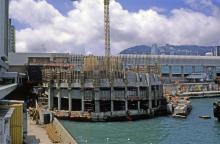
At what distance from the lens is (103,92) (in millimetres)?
86625

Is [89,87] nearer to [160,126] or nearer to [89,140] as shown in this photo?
[160,126]

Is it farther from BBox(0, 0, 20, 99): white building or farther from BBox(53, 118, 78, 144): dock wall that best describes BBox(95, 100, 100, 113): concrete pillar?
BBox(53, 118, 78, 144): dock wall

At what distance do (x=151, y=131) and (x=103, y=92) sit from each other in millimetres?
20295

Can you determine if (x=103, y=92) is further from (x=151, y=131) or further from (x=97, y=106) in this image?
(x=151, y=131)

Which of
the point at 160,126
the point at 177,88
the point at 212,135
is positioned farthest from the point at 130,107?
the point at 177,88

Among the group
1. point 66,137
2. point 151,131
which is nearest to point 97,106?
point 151,131

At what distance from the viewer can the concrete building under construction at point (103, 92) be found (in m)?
84.9

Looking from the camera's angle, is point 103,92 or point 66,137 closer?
point 66,137

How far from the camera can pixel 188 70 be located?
192 m

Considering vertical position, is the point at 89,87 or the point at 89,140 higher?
the point at 89,87

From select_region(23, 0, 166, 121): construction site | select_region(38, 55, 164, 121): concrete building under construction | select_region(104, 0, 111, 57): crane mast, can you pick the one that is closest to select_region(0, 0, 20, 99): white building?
select_region(23, 0, 166, 121): construction site

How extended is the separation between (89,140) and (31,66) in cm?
7595

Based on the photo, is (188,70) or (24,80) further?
(188,70)

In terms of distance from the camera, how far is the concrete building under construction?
8494 cm
